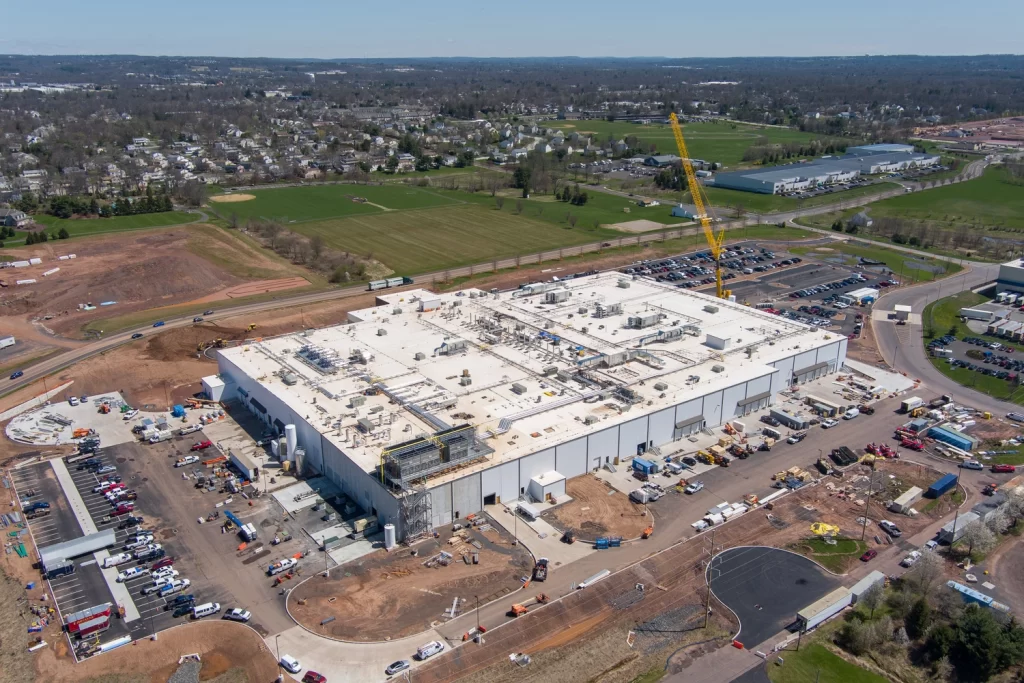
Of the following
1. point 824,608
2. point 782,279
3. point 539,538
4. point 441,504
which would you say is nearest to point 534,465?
point 539,538

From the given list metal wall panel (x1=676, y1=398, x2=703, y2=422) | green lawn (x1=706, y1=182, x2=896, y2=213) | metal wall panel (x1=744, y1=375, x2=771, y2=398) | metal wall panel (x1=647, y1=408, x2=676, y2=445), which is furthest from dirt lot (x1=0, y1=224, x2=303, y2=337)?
green lawn (x1=706, y1=182, x2=896, y2=213)

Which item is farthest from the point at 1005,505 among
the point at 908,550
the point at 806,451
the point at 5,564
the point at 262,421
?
the point at 5,564

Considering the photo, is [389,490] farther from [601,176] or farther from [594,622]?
[601,176]

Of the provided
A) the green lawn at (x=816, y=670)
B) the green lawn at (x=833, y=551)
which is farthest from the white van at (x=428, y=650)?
the green lawn at (x=833, y=551)

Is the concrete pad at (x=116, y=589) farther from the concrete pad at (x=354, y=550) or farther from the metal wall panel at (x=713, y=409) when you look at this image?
the metal wall panel at (x=713, y=409)

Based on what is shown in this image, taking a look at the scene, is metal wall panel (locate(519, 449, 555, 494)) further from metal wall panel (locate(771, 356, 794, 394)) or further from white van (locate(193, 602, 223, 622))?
metal wall panel (locate(771, 356, 794, 394))
